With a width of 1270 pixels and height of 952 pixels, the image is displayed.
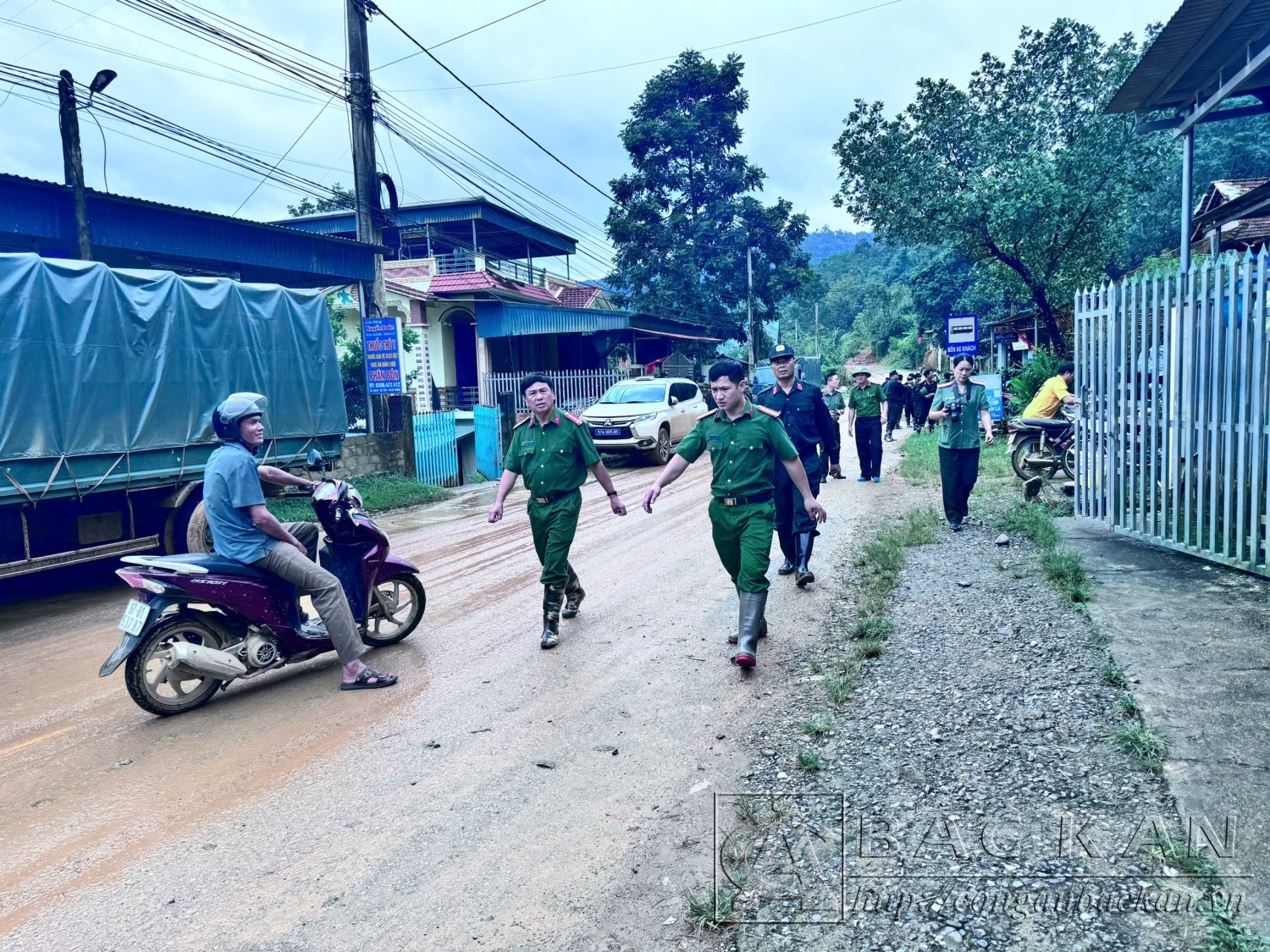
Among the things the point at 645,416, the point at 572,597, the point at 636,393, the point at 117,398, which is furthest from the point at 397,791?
the point at 636,393

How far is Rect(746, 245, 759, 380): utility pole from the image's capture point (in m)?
38.5

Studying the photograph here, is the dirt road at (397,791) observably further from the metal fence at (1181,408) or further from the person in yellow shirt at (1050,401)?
the person in yellow shirt at (1050,401)

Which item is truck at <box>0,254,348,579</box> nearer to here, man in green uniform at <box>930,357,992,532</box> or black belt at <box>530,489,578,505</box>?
black belt at <box>530,489,578,505</box>

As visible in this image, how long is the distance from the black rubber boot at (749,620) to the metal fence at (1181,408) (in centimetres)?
335

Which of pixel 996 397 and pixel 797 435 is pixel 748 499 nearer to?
pixel 797 435

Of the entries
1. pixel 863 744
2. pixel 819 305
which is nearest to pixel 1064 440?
pixel 863 744

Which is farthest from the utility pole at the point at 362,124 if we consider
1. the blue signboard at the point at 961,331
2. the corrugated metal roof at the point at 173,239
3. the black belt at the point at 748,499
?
the blue signboard at the point at 961,331

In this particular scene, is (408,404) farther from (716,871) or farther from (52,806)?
(716,871)

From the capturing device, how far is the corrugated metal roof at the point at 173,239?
12.2m

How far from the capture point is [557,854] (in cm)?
324

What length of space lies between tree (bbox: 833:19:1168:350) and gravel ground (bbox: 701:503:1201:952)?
1573cm

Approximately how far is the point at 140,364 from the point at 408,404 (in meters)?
7.43

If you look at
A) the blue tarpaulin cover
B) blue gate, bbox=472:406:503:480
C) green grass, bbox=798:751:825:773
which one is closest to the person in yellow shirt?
green grass, bbox=798:751:825:773

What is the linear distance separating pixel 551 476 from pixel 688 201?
114ft
